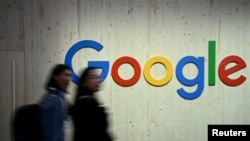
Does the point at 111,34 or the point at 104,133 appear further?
the point at 111,34

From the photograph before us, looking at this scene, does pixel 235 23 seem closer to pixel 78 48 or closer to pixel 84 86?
pixel 78 48

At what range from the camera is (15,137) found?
2.60 meters

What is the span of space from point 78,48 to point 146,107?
55.0 inches

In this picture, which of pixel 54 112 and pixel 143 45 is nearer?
pixel 54 112

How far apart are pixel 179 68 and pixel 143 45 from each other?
0.66 meters

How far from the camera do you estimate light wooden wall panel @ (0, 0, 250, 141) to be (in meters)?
4.78

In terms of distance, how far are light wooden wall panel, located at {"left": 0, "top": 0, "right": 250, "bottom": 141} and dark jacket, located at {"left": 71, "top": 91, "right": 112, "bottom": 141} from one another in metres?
2.08

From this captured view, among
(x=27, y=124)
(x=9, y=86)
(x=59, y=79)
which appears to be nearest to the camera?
(x=27, y=124)

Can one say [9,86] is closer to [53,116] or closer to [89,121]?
[53,116]

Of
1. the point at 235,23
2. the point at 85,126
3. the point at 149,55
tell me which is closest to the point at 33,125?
the point at 85,126

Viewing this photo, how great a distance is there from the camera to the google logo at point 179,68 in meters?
4.79

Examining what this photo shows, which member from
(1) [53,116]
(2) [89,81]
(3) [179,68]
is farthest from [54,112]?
(3) [179,68]

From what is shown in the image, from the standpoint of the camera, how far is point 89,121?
269 centimetres

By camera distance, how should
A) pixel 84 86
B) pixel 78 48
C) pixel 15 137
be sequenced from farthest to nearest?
pixel 78 48
pixel 84 86
pixel 15 137
